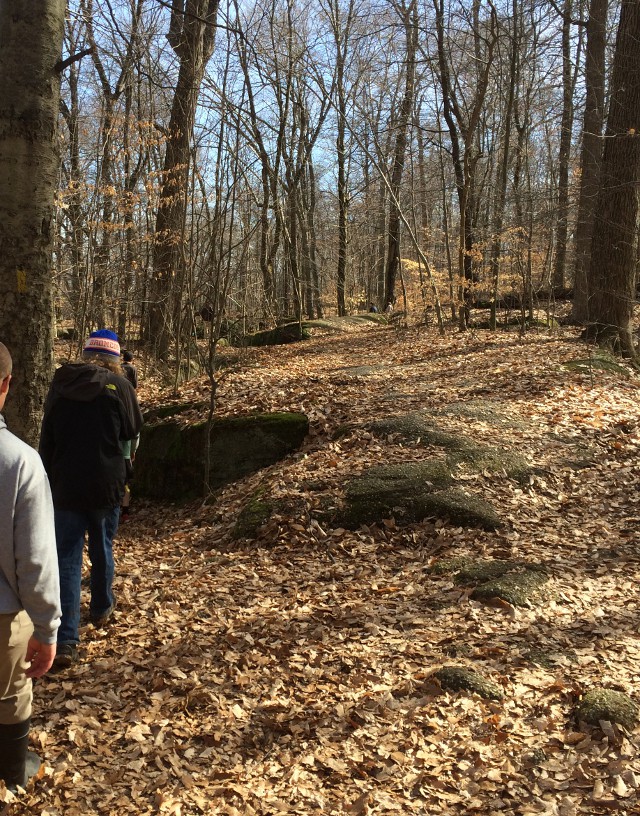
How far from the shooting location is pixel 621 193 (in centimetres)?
1070

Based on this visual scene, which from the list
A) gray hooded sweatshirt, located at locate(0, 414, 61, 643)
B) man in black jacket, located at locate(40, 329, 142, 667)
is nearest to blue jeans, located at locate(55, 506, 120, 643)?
man in black jacket, located at locate(40, 329, 142, 667)

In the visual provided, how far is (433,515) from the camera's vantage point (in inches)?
246

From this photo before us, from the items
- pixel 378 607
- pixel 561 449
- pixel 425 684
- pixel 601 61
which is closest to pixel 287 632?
pixel 378 607

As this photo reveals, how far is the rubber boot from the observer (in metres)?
2.86

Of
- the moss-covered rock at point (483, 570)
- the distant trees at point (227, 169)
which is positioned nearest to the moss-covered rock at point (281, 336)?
the distant trees at point (227, 169)

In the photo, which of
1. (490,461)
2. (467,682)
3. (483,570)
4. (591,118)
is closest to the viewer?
(467,682)

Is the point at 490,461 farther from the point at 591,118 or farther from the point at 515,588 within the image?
the point at 591,118

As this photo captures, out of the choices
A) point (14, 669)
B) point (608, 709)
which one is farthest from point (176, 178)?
point (608, 709)

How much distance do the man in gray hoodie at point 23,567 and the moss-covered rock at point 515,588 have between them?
3352mm

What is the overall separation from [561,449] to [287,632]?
172 inches

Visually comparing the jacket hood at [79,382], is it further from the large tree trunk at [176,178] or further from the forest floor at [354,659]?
the large tree trunk at [176,178]

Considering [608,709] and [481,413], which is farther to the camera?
[481,413]

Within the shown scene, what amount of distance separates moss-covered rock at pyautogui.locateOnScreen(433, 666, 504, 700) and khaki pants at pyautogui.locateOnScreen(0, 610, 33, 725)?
2376mm

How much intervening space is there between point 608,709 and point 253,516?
3945 mm
